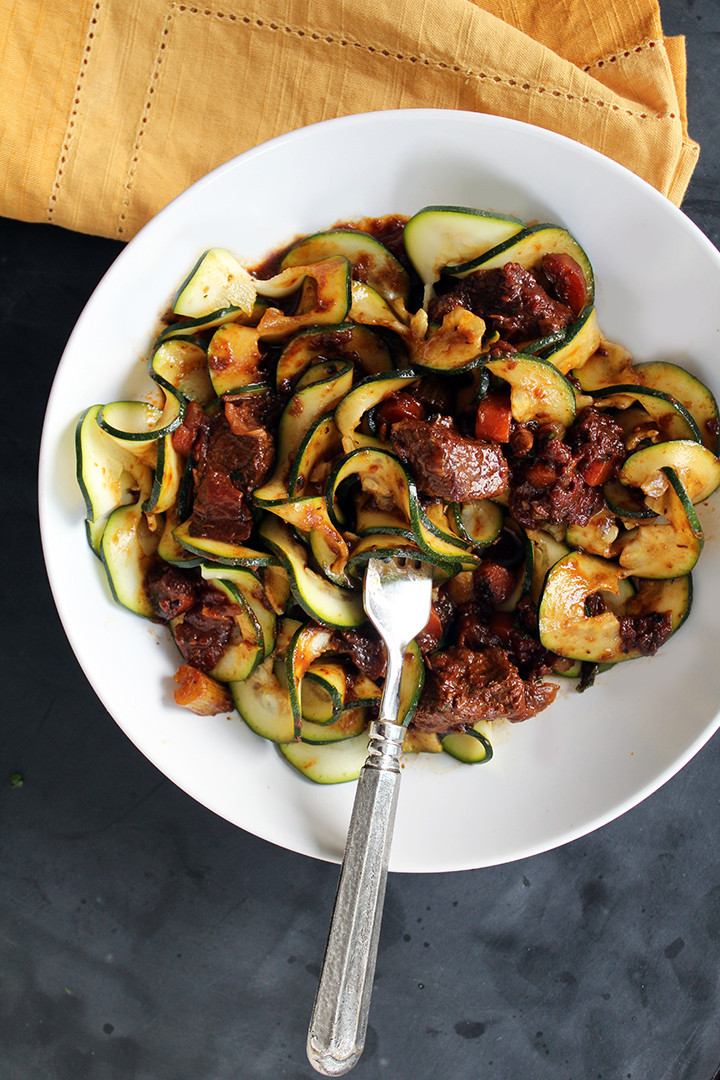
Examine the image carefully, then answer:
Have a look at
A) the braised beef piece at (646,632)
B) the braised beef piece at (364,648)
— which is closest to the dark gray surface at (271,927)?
the braised beef piece at (646,632)

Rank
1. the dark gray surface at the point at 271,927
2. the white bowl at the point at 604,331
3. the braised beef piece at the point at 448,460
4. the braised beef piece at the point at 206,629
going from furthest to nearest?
the dark gray surface at the point at 271,927
the braised beef piece at the point at 206,629
the white bowl at the point at 604,331
the braised beef piece at the point at 448,460

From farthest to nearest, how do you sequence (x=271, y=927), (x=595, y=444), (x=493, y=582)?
(x=271, y=927) → (x=493, y=582) → (x=595, y=444)

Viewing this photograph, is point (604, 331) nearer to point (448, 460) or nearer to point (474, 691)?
point (448, 460)

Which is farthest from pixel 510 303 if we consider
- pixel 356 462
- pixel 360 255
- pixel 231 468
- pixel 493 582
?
pixel 231 468

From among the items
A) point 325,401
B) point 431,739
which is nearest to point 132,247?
point 325,401

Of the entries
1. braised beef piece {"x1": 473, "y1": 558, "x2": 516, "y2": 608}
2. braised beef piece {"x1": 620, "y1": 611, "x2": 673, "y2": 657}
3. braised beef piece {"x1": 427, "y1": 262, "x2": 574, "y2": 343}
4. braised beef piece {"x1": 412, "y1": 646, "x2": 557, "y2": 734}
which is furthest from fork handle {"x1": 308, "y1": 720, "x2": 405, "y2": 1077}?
braised beef piece {"x1": 427, "y1": 262, "x2": 574, "y2": 343}

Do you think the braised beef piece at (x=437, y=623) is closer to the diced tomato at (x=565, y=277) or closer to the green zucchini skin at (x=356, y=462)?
the green zucchini skin at (x=356, y=462)
